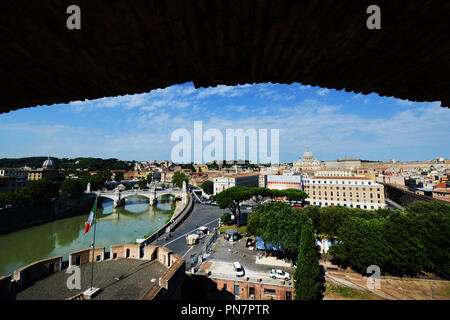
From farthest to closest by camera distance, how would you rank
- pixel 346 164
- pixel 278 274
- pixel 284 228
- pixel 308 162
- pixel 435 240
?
1. pixel 308 162
2. pixel 346 164
3. pixel 284 228
4. pixel 435 240
5. pixel 278 274

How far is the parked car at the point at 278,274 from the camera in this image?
13.7 metres

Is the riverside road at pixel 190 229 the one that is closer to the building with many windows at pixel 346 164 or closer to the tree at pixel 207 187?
the tree at pixel 207 187

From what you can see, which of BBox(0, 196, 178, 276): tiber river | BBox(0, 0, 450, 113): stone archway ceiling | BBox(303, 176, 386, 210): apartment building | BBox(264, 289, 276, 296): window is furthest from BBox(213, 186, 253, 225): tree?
BBox(0, 0, 450, 113): stone archway ceiling

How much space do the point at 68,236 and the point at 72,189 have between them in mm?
13259

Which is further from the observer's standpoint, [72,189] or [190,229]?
[72,189]

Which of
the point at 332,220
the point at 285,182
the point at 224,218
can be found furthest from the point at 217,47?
the point at 285,182

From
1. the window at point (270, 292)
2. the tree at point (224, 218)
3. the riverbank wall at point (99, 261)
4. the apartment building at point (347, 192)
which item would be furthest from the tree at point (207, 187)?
the riverbank wall at point (99, 261)

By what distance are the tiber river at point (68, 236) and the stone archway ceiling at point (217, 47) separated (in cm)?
2439

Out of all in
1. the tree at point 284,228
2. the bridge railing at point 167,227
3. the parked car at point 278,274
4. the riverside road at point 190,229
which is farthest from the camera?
the bridge railing at point 167,227

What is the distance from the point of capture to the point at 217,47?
2082 mm

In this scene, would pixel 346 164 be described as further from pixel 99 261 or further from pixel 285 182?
pixel 99 261

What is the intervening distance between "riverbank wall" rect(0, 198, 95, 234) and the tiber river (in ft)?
4.38
